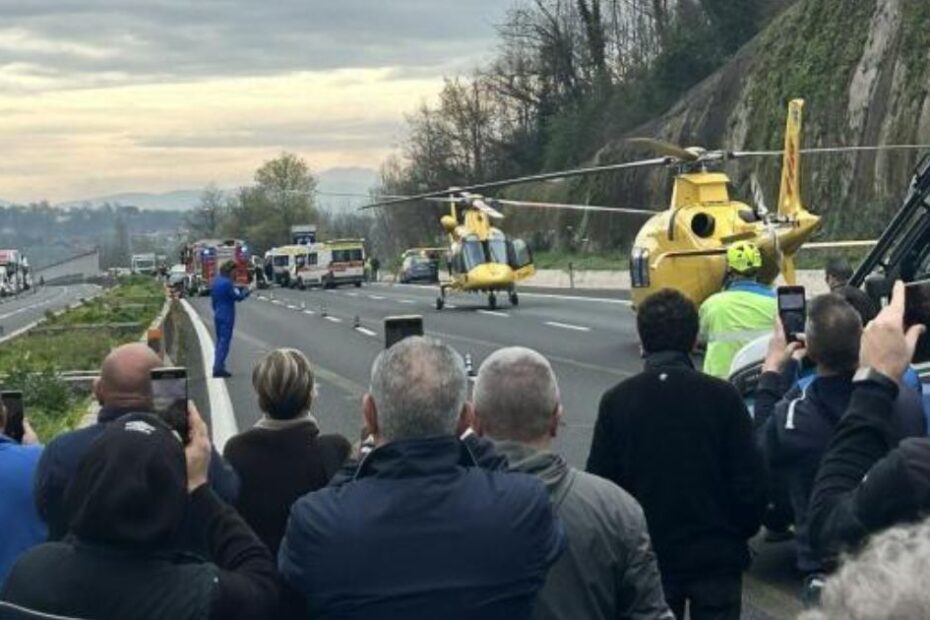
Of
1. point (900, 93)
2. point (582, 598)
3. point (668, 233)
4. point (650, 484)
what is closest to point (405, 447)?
point (582, 598)

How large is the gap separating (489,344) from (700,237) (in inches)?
273

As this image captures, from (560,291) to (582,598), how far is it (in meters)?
55.9

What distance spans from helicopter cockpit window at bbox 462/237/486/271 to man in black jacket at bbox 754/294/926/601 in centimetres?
3855

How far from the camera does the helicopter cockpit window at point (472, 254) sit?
45656mm

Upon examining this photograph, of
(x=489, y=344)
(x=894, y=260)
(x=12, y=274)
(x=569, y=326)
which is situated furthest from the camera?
(x=12, y=274)

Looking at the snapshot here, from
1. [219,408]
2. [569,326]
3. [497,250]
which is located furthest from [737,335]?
[497,250]

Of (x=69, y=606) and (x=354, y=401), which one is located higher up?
(x=69, y=606)

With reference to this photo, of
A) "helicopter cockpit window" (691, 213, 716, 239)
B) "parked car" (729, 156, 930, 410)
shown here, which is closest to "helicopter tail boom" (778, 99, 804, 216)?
"helicopter cockpit window" (691, 213, 716, 239)

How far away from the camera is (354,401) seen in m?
22.0

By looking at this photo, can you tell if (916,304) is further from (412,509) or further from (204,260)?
(204,260)

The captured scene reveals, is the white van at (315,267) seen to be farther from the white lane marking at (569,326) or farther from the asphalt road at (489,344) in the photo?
the white lane marking at (569,326)

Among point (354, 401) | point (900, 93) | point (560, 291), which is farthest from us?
point (560, 291)

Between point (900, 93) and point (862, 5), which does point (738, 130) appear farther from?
point (900, 93)

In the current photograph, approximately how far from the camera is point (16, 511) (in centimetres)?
566
